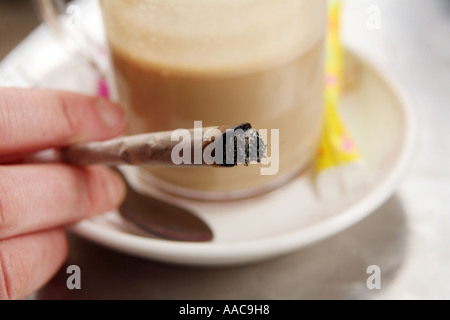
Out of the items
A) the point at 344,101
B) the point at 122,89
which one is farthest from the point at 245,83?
the point at 344,101

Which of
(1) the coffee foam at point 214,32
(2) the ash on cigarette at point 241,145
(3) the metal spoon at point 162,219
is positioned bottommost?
(3) the metal spoon at point 162,219

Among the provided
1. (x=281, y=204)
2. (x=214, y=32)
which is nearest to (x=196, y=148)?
(x=214, y=32)

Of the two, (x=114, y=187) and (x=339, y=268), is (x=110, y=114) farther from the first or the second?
(x=339, y=268)

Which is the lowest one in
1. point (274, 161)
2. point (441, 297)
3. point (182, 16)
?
point (441, 297)

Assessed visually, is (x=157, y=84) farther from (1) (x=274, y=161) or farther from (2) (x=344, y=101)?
(2) (x=344, y=101)

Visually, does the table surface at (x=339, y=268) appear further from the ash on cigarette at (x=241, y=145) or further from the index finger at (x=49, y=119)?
the ash on cigarette at (x=241, y=145)

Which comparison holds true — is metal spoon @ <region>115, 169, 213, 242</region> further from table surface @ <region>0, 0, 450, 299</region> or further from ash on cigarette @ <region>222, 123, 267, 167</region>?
ash on cigarette @ <region>222, 123, 267, 167</region>

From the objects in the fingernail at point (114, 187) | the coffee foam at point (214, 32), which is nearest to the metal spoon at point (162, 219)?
the fingernail at point (114, 187)
